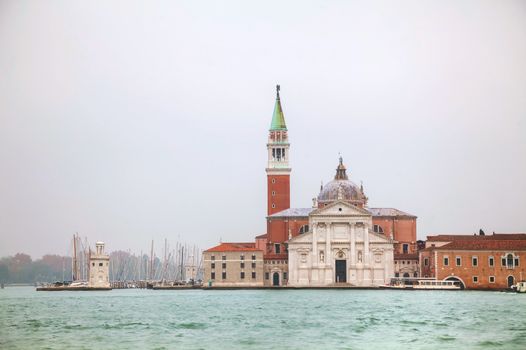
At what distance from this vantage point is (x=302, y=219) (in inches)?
3216

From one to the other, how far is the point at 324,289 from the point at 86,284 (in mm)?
27286

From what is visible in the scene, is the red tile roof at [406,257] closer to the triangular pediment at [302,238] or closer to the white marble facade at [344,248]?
the white marble facade at [344,248]

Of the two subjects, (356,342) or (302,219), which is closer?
(356,342)

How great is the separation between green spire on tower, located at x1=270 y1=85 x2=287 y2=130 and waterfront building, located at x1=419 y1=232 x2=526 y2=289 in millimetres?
19812

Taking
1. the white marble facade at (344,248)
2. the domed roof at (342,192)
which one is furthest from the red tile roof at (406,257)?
the domed roof at (342,192)

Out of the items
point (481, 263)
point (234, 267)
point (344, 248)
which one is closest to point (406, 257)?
point (344, 248)

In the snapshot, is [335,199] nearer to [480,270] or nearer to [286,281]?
[286,281]

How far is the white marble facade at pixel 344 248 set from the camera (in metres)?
77.9

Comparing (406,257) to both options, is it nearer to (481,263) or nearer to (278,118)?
(481,263)

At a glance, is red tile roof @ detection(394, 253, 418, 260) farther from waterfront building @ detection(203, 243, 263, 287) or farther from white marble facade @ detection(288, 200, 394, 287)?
waterfront building @ detection(203, 243, 263, 287)

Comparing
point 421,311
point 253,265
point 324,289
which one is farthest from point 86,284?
point 421,311

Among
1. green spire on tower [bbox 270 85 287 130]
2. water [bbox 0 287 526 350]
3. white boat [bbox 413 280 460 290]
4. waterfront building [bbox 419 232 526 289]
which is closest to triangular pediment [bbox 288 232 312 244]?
white boat [bbox 413 280 460 290]

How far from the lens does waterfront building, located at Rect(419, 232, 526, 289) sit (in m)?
72.9

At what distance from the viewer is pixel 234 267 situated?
8050cm
